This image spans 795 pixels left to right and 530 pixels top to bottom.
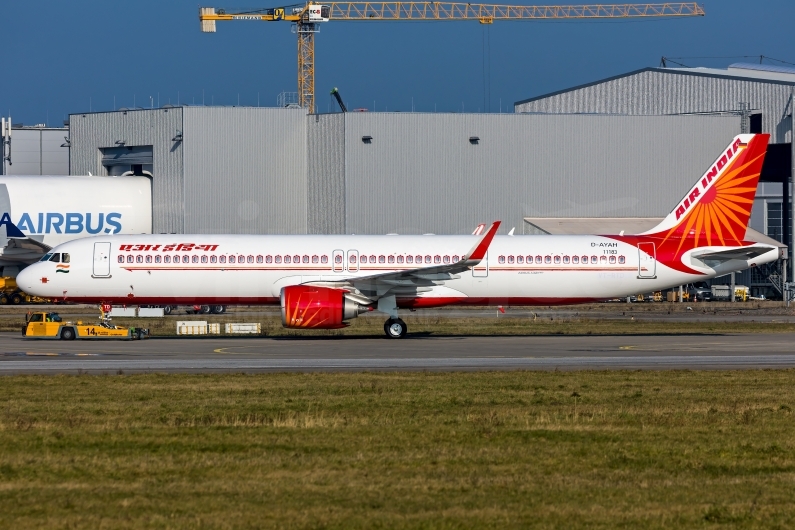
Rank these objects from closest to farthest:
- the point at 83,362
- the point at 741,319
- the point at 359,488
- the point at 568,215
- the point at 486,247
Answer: the point at 359,488
the point at 83,362
the point at 486,247
the point at 741,319
the point at 568,215

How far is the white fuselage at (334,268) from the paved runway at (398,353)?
178 cm

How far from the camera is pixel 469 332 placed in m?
43.2

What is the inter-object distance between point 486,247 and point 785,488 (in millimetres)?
26236

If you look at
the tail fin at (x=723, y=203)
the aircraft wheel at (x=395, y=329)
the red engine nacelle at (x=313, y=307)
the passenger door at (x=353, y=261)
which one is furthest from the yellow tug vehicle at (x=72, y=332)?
the tail fin at (x=723, y=203)

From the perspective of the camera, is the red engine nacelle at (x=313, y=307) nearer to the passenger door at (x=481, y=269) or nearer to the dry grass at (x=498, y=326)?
the dry grass at (x=498, y=326)

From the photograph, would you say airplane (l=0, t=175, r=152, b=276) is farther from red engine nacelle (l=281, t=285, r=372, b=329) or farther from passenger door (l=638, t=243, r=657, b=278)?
passenger door (l=638, t=243, r=657, b=278)

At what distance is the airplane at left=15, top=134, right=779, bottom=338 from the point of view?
38688 millimetres

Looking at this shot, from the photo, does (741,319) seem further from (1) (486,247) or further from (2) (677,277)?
(1) (486,247)

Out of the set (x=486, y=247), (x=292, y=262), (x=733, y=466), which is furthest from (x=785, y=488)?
(x=292, y=262)

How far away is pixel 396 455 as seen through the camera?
13.7 meters

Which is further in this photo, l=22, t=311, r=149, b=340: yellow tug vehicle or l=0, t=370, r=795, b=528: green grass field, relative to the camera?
l=22, t=311, r=149, b=340: yellow tug vehicle

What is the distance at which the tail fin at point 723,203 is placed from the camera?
41.3m

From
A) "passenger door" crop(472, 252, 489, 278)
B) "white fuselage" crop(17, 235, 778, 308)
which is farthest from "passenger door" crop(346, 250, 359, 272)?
"passenger door" crop(472, 252, 489, 278)

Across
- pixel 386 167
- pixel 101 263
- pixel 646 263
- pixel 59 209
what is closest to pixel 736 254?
pixel 646 263
